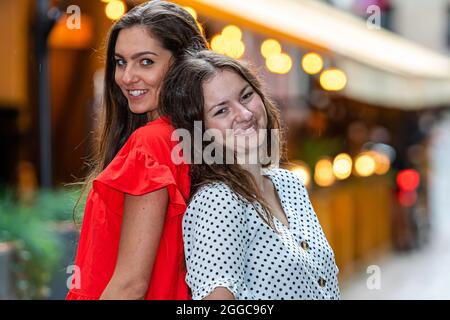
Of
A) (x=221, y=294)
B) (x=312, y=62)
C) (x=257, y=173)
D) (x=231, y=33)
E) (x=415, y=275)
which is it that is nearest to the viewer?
(x=221, y=294)

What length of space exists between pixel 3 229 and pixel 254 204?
2742mm

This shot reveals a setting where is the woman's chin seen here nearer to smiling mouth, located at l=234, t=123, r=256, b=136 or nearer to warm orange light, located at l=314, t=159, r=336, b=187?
smiling mouth, located at l=234, t=123, r=256, b=136

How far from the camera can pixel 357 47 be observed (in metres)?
8.12

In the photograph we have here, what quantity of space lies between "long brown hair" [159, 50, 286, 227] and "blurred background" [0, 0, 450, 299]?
315 millimetres

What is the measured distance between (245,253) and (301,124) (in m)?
6.28

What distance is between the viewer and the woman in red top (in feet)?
5.32

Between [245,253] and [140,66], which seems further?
[140,66]

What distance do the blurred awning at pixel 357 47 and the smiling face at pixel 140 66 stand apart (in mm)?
2603

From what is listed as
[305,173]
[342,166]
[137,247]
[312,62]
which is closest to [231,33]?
[305,173]

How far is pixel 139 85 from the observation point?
185 cm

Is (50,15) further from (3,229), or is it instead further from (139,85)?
(139,85)

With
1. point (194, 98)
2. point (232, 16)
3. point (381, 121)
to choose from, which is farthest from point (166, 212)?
point (381, 121)

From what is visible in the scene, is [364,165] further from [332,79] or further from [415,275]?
[332,79]

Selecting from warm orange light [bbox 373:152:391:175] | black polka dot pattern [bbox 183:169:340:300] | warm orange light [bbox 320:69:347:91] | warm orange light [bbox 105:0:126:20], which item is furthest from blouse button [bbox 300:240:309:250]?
warm orange light [bbox 373:152:391:175]
